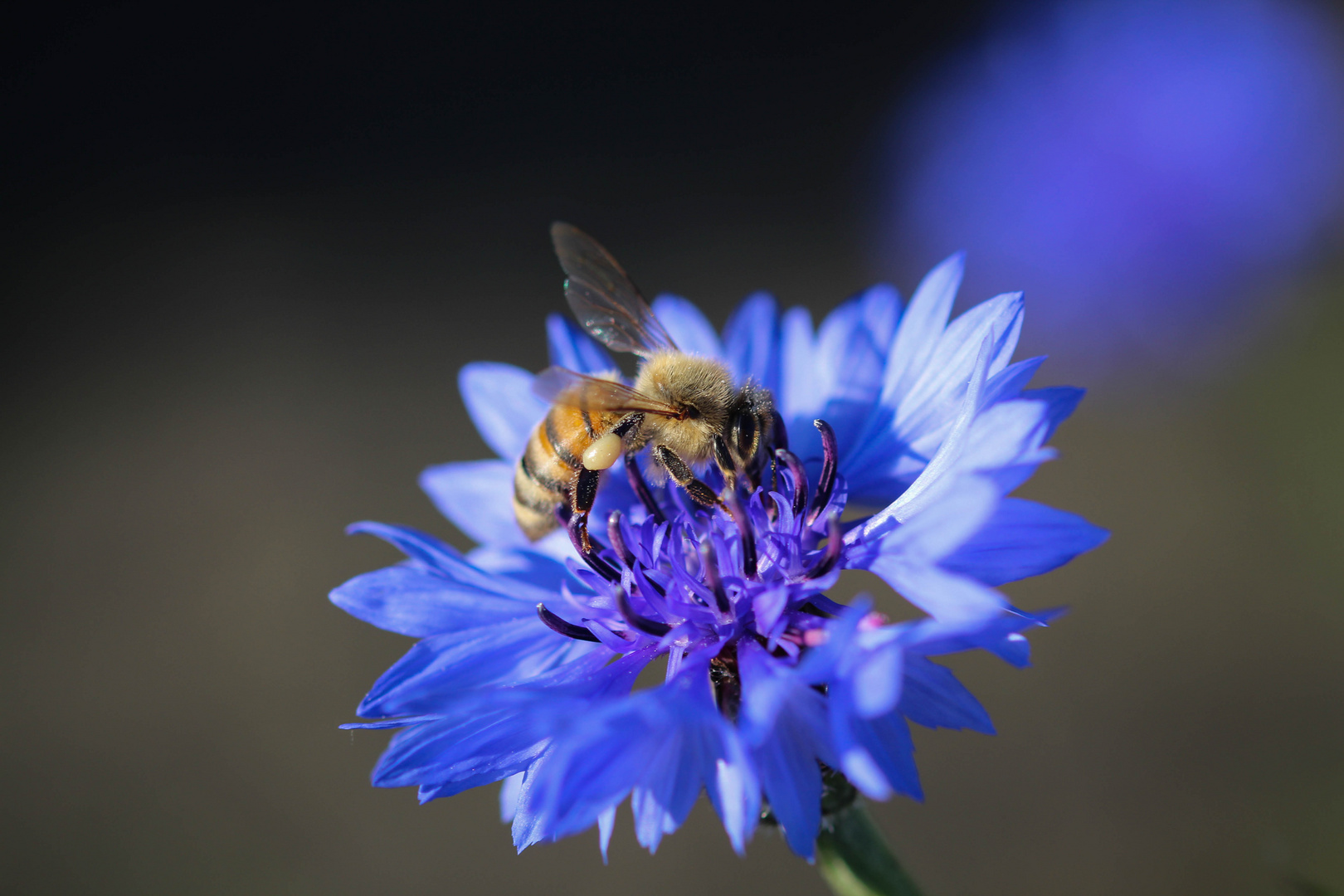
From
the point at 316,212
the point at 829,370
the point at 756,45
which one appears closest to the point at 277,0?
the point at 316,212

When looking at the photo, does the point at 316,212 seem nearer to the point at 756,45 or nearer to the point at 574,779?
the point at 756,45

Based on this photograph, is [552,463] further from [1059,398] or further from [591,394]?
[1059,398]

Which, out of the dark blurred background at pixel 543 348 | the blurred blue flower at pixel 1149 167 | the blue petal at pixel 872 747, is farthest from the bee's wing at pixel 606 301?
the blurred blue flower at pixel 1149 167

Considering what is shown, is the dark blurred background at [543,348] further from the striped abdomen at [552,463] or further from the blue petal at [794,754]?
the striped abdomen at [552,463]

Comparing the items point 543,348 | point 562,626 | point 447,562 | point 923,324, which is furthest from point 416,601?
point 543,348

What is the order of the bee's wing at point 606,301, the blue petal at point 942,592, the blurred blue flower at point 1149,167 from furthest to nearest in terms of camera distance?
1. the blurred blue flower at point 1149,167
2. the bee's wing at point 606,301
3. the blue petal at point 942,592

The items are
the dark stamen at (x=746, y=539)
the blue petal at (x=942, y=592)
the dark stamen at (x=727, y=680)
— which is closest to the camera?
the blue petal at (x=942, y=592)

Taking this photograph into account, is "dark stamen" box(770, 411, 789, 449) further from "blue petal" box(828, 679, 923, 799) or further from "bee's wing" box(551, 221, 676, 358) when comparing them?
"blue petal" box(828, 679, 923, 799)

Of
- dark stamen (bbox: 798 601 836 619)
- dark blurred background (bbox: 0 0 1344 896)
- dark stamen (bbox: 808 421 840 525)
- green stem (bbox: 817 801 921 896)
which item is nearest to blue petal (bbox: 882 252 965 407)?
dark stamen (bbox: 808 421 840 525)
